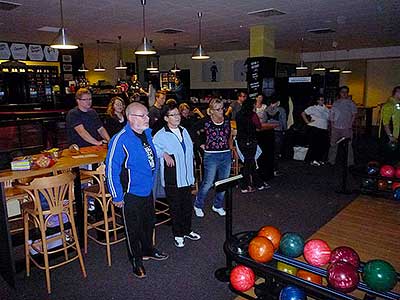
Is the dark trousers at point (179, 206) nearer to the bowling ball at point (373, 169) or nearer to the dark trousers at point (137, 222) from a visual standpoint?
the dark trousers at point (137, 222)

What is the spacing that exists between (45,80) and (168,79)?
5612mm

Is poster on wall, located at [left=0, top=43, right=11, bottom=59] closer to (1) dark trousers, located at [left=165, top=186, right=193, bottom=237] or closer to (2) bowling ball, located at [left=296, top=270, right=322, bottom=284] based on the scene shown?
(1) dark trousers, located at [left=165, top=186, right=193, bottom=237]

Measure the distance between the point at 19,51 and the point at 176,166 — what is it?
31.2 feet

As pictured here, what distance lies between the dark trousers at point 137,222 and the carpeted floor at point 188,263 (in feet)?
0.83

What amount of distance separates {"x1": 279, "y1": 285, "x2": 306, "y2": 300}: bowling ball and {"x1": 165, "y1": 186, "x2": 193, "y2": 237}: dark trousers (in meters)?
→ 1.60

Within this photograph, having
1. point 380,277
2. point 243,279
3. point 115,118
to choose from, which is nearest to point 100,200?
point 243,279

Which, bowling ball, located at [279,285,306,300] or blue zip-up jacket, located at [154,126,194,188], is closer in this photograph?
bowling ball, located at [279,285,306,300]

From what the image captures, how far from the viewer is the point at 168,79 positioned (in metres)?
15.7

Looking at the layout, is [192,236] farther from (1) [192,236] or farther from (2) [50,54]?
(2) [50,54]

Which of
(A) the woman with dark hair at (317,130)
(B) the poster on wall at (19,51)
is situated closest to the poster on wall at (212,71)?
(B) the poster on wall at (19,51)

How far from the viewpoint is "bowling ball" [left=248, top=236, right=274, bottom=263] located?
2459mm

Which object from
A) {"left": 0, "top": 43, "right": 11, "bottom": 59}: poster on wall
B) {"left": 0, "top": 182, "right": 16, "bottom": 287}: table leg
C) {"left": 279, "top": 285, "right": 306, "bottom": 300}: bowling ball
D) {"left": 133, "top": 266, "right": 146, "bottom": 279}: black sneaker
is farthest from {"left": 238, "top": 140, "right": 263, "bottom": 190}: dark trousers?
{"left": 0, "top": 43, "right": 11, "bottom": 59}: poster on wall

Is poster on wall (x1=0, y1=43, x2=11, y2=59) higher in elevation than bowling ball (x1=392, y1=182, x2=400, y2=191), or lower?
higher

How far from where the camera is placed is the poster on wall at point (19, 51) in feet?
35.0
